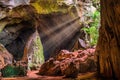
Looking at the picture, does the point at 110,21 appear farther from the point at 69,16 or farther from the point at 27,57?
the point at 69,16

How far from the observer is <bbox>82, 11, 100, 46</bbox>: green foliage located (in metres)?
20.2

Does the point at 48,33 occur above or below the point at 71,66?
above

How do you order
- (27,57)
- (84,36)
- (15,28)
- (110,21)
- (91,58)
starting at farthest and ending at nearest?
(15,28) → (84,36) → (27,57) → (91,58) → (110,21)

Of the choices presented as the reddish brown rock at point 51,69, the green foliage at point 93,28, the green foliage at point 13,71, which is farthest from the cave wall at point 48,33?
the reddish brown rock at point 51,69

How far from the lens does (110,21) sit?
8.29 m

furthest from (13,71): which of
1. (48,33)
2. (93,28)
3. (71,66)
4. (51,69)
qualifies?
(48,33)

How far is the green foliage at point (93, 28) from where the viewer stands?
797 inches

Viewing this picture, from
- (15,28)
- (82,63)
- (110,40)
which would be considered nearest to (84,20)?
(15,28)

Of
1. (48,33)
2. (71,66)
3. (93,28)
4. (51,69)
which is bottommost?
(51,69)

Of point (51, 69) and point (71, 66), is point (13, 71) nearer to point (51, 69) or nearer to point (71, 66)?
point (51, 69)

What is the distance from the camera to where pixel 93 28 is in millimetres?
20344

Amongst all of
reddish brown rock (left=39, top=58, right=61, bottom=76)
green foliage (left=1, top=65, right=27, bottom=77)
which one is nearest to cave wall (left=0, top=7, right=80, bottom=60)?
green foliage (left=1, top=65, right=27, bottom=77)

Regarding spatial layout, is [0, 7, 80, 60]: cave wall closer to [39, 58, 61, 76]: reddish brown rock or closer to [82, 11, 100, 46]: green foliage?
[82, 11, 100, 46]: green foliage

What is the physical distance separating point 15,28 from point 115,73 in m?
16.2
